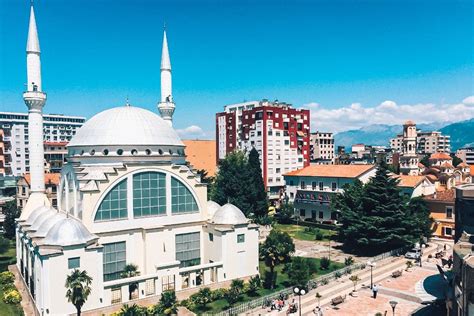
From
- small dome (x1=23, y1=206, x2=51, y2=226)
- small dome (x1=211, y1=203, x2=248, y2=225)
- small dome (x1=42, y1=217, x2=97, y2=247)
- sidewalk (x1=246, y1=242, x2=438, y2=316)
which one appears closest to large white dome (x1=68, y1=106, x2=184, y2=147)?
small dome (x1=23, y1=206, x2=51, y2=226)

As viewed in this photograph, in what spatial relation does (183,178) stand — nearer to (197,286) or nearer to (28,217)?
(197,286)

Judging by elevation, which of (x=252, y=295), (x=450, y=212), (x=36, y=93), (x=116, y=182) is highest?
(x=36, y=93)

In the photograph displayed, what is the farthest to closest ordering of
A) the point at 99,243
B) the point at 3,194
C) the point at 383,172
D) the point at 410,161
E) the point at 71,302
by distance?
1. the point at 410,161
2. the point at 3,194
3. the point at 383,172
4. the point at 99,243
5. the point at 71,302

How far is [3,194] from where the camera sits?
235 ft

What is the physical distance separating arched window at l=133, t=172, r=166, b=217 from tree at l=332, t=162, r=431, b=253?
2375cm

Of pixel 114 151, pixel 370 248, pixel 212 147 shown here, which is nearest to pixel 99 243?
pixel 114 151

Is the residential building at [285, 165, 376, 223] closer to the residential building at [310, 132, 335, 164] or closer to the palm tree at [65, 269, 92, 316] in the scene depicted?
the palm tree at [65, 269, 92, 316]

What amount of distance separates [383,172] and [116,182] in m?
31.0

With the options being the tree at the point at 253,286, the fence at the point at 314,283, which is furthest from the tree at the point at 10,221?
the fence at the point at 314,283

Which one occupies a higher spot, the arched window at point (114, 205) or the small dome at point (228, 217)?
the arched window at point (114, 205)

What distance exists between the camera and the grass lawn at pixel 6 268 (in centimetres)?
2977

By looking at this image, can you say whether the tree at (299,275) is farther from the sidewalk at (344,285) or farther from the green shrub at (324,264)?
the green shrub at (324,264)

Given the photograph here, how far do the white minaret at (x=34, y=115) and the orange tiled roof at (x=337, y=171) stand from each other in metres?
40.4

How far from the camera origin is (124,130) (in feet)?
123
